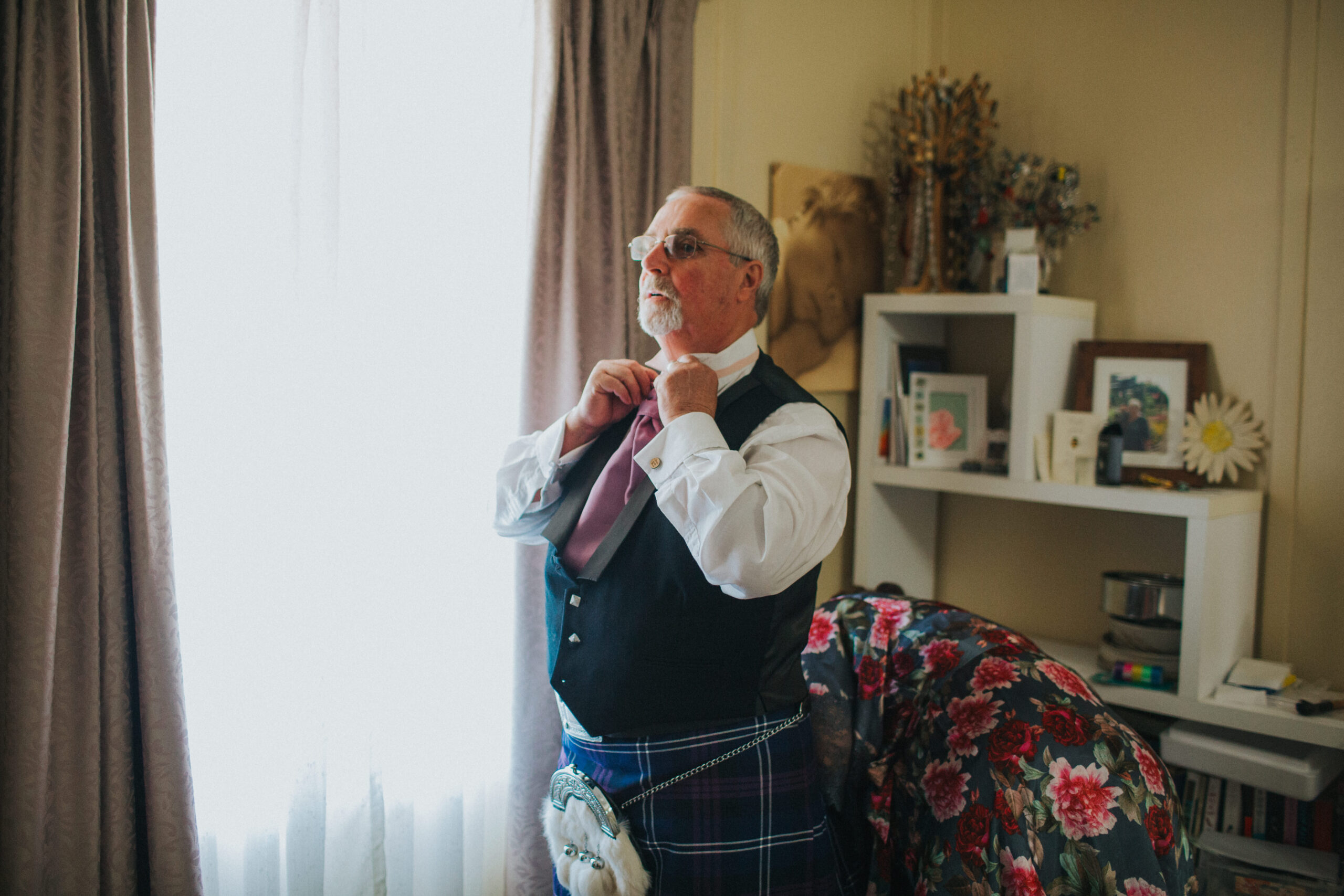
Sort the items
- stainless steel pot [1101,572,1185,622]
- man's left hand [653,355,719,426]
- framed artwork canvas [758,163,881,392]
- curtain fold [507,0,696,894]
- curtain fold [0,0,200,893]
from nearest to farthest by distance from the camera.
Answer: man's left hand [653,355,719,426], curtain fold [0,0,200,893], curtain fold [507,0,696,894], stainless steel pot [1101,572,1185,622], framed artwork canvas [758,163,881,392]

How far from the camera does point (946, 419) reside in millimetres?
2615

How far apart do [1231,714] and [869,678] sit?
0.93 meters

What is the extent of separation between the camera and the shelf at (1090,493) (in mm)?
2098

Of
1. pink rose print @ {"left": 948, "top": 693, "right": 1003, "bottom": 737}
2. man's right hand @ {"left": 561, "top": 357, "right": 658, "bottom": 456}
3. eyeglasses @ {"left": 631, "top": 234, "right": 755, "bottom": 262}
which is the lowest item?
pink rose print @ {"left": 948, "top": 693, "right": 1003, "bottom": 737}

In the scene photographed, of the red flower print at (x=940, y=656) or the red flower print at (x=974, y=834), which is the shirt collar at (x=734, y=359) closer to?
the red flower print at (x=940, y=656)


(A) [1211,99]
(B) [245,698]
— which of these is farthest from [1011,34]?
(B) [245,698]

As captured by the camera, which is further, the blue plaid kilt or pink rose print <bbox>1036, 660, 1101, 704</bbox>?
pink rose print <bbox>1036, 660, 1101, 704</bbox>

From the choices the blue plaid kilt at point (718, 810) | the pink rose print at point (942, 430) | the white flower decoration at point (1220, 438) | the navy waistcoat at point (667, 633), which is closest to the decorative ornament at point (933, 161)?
the pink rose print at point (942, 430)

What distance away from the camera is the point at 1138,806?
1411 millimetres

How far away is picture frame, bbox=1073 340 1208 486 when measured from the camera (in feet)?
7.68

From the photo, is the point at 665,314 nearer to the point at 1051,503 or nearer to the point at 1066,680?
the point at 1066,680

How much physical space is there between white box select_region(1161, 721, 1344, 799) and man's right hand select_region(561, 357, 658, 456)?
5.00 feet

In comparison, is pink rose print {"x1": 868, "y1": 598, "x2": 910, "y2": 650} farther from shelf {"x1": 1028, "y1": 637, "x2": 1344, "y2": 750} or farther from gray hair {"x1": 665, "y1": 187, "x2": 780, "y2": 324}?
gray hair {"x1": 665, "y1": 187, "x2": 780, "y2": 324}

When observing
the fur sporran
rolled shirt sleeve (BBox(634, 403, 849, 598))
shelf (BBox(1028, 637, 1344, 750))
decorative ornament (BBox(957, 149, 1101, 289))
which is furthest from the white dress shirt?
decorative ornament (BBox(957, 149, 1101, 289))
